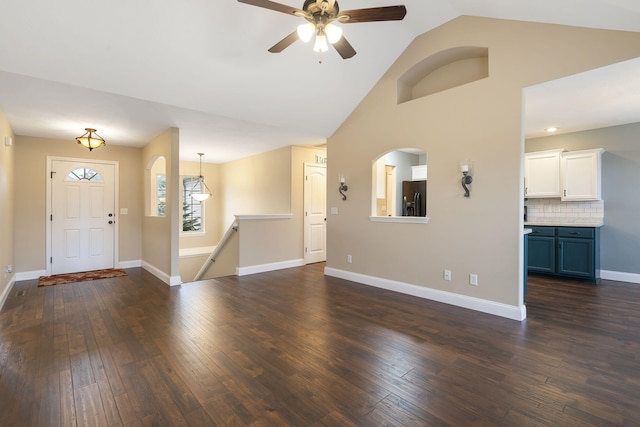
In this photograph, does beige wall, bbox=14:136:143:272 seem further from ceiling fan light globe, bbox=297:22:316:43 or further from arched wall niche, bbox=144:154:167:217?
ceiling fan light globe, bbox=297:22:316:43

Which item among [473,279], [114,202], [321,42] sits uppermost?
[321,42]

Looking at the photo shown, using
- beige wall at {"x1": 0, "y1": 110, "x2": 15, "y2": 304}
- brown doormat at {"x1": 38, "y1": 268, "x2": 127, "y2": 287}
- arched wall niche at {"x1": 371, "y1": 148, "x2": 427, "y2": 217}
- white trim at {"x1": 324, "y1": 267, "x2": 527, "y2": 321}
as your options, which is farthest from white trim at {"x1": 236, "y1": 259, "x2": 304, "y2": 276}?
beige wall at {"x1": 0, "y1": 110, "x2": 15, "y2": 304}

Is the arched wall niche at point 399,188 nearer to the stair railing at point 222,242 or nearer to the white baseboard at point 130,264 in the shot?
the stair railing at point 222,242

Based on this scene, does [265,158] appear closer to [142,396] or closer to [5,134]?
[5,134]

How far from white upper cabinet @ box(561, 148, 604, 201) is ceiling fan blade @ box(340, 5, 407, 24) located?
478 cm

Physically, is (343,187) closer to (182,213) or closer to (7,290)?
(7,290)

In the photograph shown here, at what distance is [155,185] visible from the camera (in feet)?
23.5

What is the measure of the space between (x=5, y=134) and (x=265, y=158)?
4.26m

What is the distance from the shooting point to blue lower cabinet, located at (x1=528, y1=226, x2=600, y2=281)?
4.83 metres

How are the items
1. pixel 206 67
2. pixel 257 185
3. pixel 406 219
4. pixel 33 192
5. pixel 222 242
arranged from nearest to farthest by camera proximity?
pixel 206 67, pixel 406 219, pixel 33 192, pixel 222 242, pixel 257 185

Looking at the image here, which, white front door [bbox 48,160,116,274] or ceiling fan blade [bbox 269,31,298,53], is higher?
ceiling fan blade [bbox 269,31,298,53]

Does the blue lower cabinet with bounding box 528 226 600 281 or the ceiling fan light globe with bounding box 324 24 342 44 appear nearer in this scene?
the ceiling fan light globe with bounding box 324 24 342 44

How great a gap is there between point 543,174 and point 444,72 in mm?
3046

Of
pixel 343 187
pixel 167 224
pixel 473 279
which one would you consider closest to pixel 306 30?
pixel 343 187
